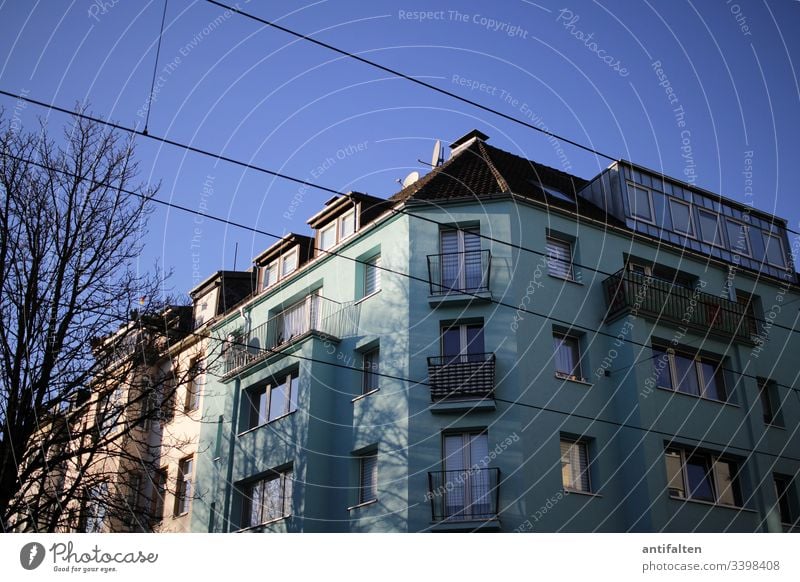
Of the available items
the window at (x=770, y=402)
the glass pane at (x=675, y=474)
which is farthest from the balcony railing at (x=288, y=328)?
the window at (x=770, y=402)

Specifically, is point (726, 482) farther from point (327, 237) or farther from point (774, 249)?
point (327, 237)

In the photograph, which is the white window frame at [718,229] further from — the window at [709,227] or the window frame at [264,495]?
the window frame at [264,495]

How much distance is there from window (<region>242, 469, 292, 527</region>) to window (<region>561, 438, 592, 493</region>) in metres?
7.82

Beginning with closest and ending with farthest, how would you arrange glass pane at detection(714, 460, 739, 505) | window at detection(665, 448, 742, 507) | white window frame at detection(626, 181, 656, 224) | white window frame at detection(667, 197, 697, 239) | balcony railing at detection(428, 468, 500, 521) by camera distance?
balcony railing at detection(428, 468, 500, 521) → window at detection(665, 448, 742, 507) → glass pane at detection(714, 460, 739, 505) → white window frame at detection(626, 181, 656, 224) → white window frame at detection(667, 197, 697, 239)

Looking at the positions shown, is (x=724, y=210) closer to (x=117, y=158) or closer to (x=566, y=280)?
(x=566, y=280)

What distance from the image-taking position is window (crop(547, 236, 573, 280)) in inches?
1078

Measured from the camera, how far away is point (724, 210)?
3309 centimetres

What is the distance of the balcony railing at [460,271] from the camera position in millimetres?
26156

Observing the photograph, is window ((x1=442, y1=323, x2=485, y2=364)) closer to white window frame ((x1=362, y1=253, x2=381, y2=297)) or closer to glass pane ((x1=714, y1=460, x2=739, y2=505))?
white window frame ((x1=362, y1=253, x2=381, y2=297))

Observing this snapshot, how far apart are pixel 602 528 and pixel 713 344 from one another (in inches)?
303

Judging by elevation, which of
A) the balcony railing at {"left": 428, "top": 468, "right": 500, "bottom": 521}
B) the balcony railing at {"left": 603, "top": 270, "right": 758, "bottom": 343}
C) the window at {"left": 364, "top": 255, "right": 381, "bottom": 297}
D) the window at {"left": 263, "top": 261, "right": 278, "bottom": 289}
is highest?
the window at {"left": 263, "top": 261, "right": 278, "bottom": 289}
